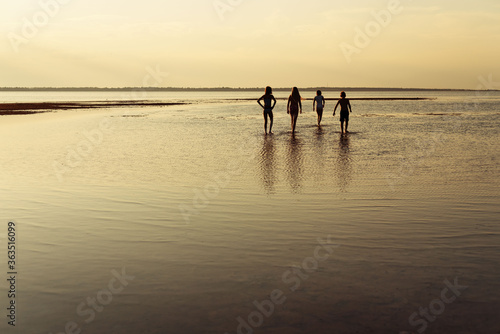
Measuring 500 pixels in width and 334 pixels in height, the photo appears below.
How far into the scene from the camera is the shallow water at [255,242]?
466 centimetres

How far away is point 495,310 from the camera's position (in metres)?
4.62

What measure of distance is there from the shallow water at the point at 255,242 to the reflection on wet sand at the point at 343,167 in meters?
0.09

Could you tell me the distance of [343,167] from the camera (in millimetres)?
14023

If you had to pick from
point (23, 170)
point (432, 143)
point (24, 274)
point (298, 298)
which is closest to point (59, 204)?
point (24, 274)

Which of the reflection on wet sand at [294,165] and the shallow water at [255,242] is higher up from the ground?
the reflection on wet sand at [294,165]

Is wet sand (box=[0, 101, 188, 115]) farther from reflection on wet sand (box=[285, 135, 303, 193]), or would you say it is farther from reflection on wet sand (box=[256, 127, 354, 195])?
reflection on wet sand (box=[285, 135, 303, 193])

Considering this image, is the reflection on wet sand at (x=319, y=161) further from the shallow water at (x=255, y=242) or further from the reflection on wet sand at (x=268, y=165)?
the reflection on wet sand at (x=268, y=165)

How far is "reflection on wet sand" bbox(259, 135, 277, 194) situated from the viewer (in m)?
11.4

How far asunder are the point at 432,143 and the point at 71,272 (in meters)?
17.6

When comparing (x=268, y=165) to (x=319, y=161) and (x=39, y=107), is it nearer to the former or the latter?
(x=319, y=161)

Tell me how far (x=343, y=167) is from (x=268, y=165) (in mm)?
1989

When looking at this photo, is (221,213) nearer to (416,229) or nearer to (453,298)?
(416,229)

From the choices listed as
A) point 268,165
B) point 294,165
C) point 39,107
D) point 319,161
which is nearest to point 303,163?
point 294,165

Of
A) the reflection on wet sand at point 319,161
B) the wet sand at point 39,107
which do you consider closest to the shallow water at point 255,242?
the reflection on wet sand at point 319,161
